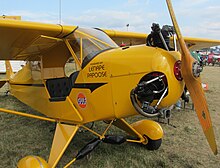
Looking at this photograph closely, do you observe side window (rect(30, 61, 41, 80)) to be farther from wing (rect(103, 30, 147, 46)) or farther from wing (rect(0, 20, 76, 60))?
wing (rect(103, 30, 147, 46))

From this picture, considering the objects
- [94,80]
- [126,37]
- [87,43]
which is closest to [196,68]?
[94,80]

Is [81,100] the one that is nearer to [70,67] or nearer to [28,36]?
[70,67]

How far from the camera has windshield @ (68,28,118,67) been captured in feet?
10.1

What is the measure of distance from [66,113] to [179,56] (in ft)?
6.12

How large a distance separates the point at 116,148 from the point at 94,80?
1452 millimetres

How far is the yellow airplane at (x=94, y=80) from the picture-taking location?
2354 mm

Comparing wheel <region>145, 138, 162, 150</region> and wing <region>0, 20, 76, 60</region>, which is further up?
wing <region>0, 20, 76, 60</region>

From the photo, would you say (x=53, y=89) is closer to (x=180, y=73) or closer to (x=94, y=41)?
(x=94, y=41)

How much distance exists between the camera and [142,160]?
3375 mm

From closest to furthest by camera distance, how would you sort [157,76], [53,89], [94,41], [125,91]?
[157,76] → [125,91] → [94,41] → [53,89]

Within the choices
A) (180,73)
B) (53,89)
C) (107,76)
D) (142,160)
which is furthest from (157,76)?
(53,89)

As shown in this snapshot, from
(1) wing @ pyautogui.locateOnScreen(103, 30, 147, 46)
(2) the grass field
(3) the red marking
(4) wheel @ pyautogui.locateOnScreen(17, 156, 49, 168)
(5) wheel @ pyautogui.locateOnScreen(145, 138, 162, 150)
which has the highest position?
(1) wing @ pyautogui.locateOnScreen(103, 30, 147, 46)

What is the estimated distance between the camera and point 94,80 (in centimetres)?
288

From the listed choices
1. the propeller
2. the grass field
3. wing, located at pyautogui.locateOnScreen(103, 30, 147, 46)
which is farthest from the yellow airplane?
wing, located at pyautogui.locateOnScreen(103, 30, 147, 46)
